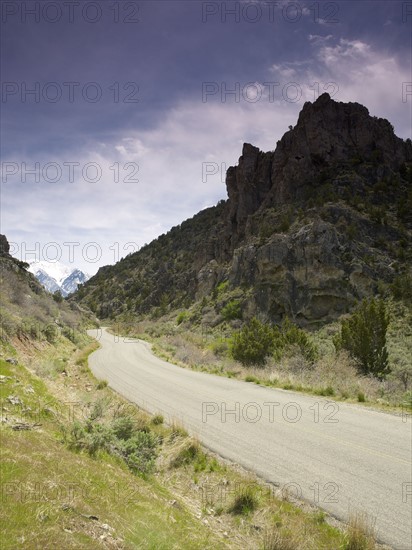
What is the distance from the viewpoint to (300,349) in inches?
819

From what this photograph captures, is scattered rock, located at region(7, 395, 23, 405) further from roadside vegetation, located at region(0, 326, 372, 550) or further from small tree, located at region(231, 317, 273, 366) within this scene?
small tree, located at region(231, 317, 273, 366)

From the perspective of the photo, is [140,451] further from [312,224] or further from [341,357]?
[312,224]

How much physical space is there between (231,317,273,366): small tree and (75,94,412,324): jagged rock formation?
12951mm

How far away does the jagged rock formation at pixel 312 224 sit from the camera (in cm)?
3631

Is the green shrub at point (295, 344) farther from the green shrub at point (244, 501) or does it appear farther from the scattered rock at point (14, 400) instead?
the scattered rock at point (14, 400)

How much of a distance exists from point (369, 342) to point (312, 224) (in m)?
22.4

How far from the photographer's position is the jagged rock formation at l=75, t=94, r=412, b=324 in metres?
36.3

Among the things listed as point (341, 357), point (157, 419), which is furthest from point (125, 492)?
point (341, 357)

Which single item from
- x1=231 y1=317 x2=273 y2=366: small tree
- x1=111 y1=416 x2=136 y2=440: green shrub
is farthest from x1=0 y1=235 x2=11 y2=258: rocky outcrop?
x1=111 y1=416 x2=136 y2=440: green shrub

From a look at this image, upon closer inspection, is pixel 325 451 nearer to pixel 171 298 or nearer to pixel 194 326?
pixel 194 326

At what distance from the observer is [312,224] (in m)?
39.2

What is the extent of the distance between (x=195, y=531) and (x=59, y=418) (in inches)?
186

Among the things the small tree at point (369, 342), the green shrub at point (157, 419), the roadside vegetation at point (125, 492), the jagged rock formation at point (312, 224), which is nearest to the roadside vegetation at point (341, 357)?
the small tree at point (369, 342)

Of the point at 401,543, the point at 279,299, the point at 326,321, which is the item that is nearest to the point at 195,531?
the point at 401,543
